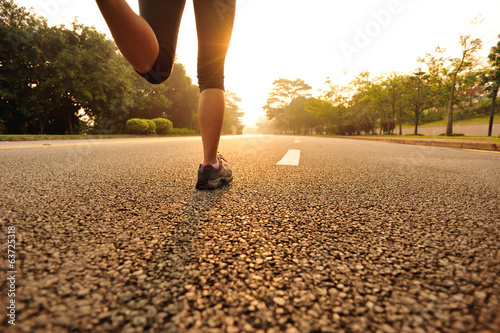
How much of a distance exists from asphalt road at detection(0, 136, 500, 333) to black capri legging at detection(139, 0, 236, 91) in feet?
2.84

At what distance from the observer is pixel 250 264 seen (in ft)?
2.24

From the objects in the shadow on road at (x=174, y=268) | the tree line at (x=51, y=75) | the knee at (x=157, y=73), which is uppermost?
the tree line at (x=51, y=75)

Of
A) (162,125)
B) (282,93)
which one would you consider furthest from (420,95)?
(282,93)

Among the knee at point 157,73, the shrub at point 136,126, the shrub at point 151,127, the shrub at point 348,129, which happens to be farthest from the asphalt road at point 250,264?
the shrub at point 348,129

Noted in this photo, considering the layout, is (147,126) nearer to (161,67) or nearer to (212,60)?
(212,60)

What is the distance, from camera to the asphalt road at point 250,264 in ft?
1.59

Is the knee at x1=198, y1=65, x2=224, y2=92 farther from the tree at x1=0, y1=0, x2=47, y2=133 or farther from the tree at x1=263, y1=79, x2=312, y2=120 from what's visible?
the tree at x1=263, y1=79, x2=312, y2=120

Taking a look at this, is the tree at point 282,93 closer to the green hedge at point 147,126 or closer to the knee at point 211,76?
the green hedge at point 147,126

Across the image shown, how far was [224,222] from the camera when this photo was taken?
39.3 inches

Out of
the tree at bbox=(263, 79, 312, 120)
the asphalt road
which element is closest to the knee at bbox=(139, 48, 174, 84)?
the asphalt road

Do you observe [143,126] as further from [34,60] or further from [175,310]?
[175,310]

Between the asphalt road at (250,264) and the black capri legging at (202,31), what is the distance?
0.86m

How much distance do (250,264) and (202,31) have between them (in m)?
1.63

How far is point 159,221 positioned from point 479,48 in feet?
82.7
